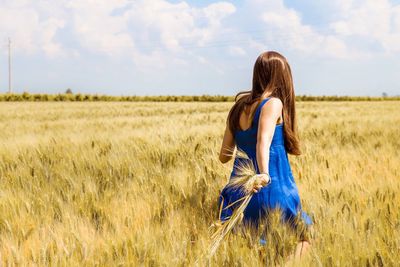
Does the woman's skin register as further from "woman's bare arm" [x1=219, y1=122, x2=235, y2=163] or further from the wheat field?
the wheat field

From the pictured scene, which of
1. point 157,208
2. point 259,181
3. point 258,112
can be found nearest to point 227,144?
point 258,112

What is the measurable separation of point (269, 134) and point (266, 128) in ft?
0.10

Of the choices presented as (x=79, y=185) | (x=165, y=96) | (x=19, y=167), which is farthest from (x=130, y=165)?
(x=165, y=96)

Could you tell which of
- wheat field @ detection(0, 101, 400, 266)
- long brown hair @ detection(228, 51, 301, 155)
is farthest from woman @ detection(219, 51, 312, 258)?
wheat field @ detection(0, 101, 400, 266)

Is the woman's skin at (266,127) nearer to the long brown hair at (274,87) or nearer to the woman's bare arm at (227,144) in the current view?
the long brown hair at (274,87)

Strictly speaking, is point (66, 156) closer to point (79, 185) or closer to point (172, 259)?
point (79, 185)

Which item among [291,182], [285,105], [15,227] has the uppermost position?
[285,105]

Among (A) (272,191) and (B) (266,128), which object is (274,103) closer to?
(B) (266,128)

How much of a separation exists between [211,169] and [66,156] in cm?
150

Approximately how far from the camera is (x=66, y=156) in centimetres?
369

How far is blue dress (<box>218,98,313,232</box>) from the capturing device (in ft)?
7.04

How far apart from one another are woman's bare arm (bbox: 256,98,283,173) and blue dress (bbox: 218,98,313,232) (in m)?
0.05

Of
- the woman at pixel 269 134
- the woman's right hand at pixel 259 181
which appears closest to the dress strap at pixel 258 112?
the woman at pixel 269 134

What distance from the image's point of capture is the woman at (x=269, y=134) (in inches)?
83.1
